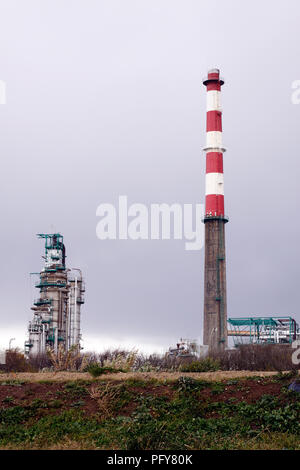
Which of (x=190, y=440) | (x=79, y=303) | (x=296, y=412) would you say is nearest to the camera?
(x=190, y=440)

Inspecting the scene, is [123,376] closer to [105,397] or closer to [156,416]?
[105,397]

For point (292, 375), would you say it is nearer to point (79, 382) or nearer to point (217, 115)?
point (79, 382)

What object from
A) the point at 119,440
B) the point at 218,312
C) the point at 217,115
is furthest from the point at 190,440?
the point at 217,115

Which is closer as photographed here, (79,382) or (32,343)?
(79,382)

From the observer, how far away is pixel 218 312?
2231 inches

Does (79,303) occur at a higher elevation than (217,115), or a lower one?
lower

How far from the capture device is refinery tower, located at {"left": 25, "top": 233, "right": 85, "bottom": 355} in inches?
2363

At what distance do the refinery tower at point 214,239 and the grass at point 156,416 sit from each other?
37.5 metres

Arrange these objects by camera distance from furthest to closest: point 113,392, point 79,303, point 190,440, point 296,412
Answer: point 79,303
point 113,392
point 296,412
point 190,440

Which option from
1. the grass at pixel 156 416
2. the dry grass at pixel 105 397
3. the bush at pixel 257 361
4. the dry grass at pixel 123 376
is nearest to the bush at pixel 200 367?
the dry grass at pixel 123 376

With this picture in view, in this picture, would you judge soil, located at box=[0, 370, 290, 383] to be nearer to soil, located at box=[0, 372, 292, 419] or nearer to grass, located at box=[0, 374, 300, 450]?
soil, located at box=[0, 372, 292, 419]

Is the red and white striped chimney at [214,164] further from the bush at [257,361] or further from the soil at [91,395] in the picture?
the soil at [91,395]

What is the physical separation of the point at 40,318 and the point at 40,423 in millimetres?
44801

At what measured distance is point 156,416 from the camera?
16.1 metres
